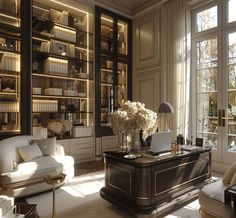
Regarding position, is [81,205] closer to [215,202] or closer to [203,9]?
[215,202]

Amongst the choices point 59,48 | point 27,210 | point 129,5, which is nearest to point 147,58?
point 129,5

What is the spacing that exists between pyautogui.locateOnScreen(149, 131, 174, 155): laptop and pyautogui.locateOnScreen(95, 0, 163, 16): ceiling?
3.73 metres

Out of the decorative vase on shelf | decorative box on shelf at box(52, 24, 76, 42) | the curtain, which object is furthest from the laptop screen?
decorative box on shelf at box(52, 24, 76, 42)

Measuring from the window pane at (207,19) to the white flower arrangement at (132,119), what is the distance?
9.58 ft

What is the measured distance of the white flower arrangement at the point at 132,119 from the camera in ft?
8.10

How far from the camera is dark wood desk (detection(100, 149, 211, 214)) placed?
2.25 m

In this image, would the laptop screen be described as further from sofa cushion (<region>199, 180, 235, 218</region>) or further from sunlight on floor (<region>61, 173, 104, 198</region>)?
sunlight on floor (<region>61, 173, 104, 198</region>)

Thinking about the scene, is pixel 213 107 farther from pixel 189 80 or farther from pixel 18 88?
pixel 18 88

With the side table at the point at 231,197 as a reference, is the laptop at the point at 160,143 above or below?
above

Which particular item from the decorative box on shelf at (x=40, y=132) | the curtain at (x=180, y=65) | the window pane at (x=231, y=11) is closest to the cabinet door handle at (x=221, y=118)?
the curtain at (x=180, y=65)

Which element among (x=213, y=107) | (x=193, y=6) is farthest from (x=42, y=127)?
(x=193, y=6)

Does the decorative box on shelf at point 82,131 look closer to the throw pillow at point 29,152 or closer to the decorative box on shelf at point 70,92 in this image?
the decorative box on shelf at point 70,92

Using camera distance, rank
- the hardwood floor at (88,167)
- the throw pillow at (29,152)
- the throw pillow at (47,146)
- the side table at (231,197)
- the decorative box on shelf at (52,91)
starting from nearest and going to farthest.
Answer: the side table at (231,197) → the throw pillow at (29,152) → the throw pillow at (47,146) → the hardwood floor at (88,167) → the decorative box on shelf at (52,91)

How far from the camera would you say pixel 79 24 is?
16.7 ft
